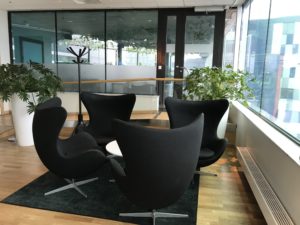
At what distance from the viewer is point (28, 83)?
4.27m

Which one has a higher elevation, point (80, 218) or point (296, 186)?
point (296, 186)

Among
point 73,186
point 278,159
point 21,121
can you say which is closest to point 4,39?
point 21,121

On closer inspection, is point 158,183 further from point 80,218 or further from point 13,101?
point 13,101

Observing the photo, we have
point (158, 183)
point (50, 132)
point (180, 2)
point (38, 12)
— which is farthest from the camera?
point (38, 12)

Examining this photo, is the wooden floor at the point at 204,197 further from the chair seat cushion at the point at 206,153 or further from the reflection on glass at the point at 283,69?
the reflection on glass at the point at 283,69

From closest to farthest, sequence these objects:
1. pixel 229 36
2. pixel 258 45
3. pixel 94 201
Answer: pixel 94 201, pixel 258 45, pixel 229 36

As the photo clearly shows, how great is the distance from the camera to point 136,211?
255 centimetres

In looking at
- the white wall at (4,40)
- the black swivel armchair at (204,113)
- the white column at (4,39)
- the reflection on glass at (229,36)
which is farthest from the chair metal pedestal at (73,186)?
the white column at (4,39)

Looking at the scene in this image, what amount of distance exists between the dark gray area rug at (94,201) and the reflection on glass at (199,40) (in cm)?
425

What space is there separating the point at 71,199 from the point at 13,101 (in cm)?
231

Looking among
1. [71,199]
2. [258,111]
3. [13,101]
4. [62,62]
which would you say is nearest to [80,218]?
[71,199]

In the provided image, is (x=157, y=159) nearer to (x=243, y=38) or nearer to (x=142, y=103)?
(x=142, y=103)

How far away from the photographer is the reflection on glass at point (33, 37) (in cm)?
741

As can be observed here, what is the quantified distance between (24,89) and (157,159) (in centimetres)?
308
